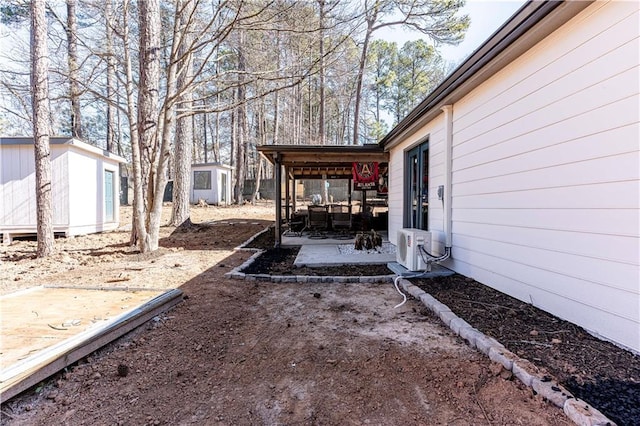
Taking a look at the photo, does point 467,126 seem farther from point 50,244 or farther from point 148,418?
point 50,244

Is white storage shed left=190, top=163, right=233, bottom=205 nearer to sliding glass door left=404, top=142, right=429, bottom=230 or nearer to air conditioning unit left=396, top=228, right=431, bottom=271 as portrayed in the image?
sliding glass door left=404, top=142, right=429, bottom=230

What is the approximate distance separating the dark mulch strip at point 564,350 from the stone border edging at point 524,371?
0.08 metres

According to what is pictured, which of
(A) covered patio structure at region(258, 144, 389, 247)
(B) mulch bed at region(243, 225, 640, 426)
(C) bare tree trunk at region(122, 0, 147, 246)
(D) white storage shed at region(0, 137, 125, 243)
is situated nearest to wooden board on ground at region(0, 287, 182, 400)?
(C) bare tree trunk at region(122, 0, 147, 246)

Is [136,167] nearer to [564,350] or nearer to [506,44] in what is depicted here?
[506,44]

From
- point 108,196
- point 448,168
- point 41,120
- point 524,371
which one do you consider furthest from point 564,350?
point 108,196

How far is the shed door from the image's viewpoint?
369 inches

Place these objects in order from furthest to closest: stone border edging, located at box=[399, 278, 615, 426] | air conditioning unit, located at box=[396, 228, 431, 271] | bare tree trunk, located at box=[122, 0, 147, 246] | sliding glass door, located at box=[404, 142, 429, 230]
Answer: bare tree trunk, located at box=[122, 0, 147, 246]
sliding glass door, located at box=[404, 142, 429, 230]
air conditioning unit, located at box=[396, 228, 431, 271]
stone border edging, located at box=[399, 278, 615, 426]

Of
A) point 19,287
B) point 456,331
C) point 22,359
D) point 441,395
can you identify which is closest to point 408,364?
point 441,395

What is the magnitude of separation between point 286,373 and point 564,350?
1870 millimetres

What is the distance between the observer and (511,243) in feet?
10.7

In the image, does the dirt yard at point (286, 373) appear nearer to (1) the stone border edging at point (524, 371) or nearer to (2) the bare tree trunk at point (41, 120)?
(1) the stone border edging at point (524, 371)

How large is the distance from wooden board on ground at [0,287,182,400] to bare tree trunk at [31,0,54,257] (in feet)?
9.81

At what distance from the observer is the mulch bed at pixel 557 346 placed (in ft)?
5.39

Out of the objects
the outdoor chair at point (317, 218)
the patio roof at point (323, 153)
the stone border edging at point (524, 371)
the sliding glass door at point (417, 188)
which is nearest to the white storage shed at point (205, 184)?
the patio roof at point (323, 153)
